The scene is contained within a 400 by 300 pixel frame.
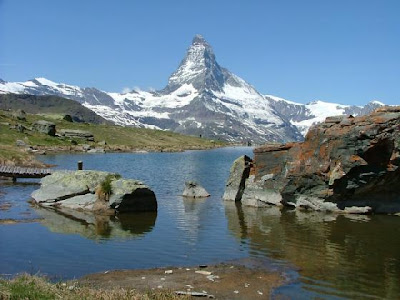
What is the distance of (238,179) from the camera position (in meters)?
52.8

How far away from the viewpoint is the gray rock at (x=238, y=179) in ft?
170

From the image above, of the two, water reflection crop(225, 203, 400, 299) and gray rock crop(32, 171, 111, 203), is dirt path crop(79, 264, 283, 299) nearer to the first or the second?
water reflection crop(225, 203, 400, 299)

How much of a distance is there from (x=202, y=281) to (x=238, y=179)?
32.1 meters

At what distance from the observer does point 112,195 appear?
1602 inches

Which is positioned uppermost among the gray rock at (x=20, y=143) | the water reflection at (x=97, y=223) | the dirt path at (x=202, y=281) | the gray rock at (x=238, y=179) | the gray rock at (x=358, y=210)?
the gray rock at (x=20, y=143)

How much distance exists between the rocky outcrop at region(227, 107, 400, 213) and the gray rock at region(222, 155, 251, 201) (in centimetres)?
317

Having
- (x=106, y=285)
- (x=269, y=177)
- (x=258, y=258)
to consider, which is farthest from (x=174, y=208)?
(x=106, y=285)

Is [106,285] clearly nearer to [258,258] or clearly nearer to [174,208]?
[258,258]

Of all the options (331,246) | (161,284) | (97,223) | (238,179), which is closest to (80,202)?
(97,223)

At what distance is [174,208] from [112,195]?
25.9ft

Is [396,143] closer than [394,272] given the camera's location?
No

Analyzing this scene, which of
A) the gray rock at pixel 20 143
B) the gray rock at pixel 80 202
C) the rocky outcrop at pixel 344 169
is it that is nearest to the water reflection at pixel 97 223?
the gray rock at pixel 80 202

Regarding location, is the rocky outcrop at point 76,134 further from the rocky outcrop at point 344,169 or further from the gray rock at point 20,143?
the rocky outcrop at point 344,169

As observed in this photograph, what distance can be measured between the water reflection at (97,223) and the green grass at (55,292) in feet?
44.7
